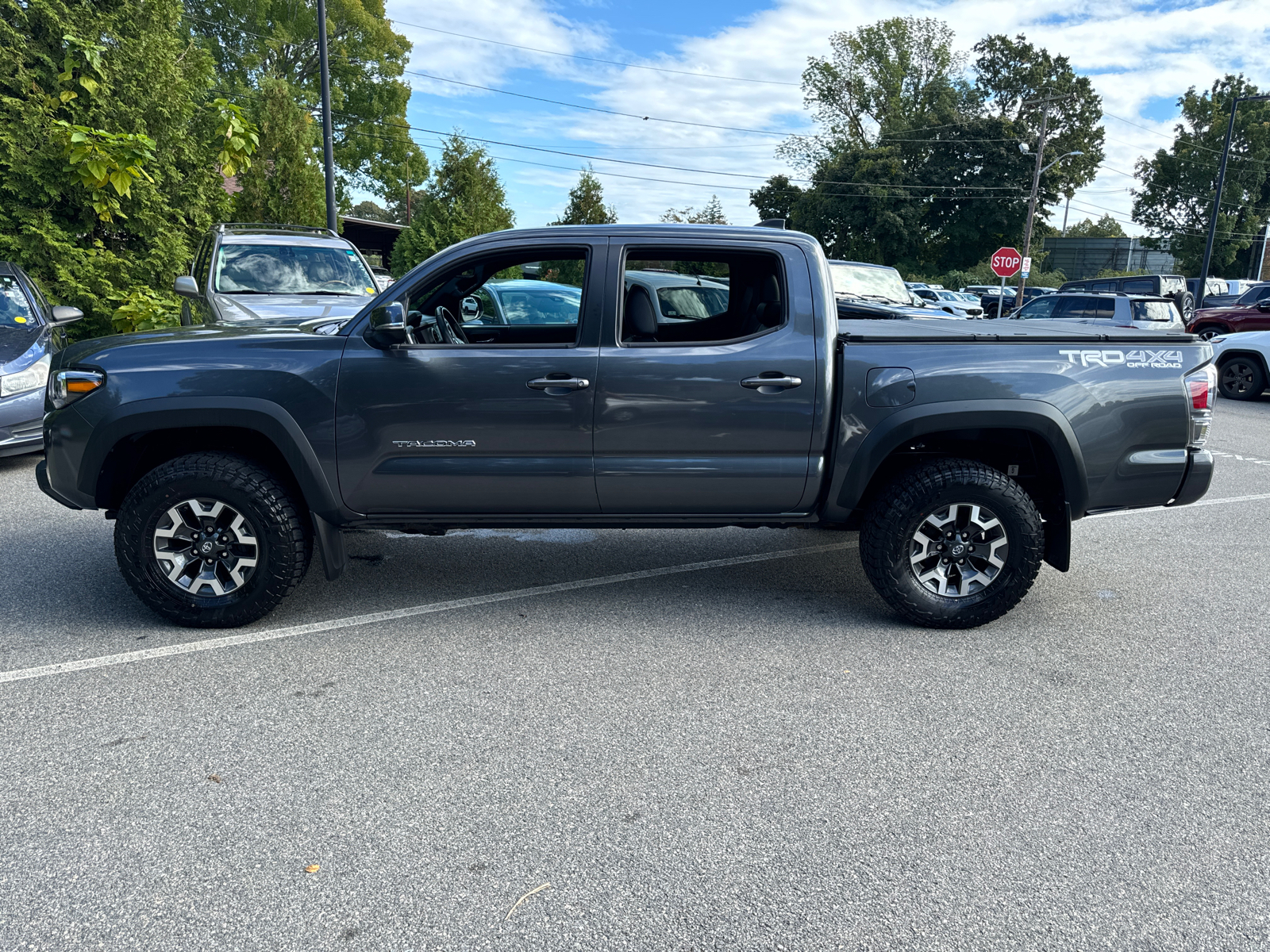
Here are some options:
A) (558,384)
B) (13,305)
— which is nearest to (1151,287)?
(558,384)

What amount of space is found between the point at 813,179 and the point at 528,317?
179ft

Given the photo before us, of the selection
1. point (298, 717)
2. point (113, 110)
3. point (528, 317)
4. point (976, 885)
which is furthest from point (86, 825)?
point (113, 110)

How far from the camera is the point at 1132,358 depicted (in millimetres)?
4266

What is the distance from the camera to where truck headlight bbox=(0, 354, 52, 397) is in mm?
7180

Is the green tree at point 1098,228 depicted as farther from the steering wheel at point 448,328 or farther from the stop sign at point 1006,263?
the steering wheel at point 448,328

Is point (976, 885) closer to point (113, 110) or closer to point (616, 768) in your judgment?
point (616, 768)

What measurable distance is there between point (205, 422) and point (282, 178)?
62.0 ft

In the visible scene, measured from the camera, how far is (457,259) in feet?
14.1

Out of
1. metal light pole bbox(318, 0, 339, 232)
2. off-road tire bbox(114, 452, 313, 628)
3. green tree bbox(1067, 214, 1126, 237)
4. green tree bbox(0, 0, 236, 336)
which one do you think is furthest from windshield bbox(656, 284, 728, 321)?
green tree bbox(1067, 214, 1126, 237)

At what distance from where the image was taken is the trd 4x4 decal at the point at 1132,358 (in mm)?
4242

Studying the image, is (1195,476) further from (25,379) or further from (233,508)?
(25,379)

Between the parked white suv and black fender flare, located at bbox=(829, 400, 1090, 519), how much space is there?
11681 millimetres

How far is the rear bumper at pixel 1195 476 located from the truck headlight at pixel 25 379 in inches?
301

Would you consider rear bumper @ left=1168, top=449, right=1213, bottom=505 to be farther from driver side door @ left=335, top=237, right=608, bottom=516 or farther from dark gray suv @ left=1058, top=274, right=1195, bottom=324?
dark gray suv @ left=1058, top=274, right=1195, bottom=324
